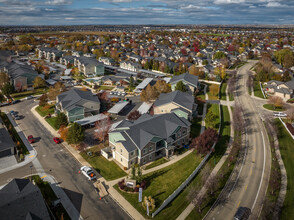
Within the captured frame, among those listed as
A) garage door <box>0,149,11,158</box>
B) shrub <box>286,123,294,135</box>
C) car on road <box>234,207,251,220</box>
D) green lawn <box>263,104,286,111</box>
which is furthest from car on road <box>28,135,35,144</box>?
green lawn <box>263,104,286,111</box>

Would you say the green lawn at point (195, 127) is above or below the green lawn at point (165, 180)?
above

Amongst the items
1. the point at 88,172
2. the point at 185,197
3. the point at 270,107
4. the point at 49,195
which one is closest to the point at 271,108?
the point at 270,107

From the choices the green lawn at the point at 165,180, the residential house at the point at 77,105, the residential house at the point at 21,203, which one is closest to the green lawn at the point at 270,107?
the green lawn at the point at 165,180

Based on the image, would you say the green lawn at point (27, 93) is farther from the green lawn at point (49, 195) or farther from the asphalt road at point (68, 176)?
the green lawn at point (49, 195)

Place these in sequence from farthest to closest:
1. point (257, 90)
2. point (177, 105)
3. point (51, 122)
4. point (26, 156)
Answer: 1. point (257, 90)
2. point (177, 105)
3. point (51, 122)
4. point (26, 156)

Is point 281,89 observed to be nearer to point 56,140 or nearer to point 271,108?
point 271,108

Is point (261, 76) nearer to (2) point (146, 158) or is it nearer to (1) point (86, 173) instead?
(2) point (146, 158)
